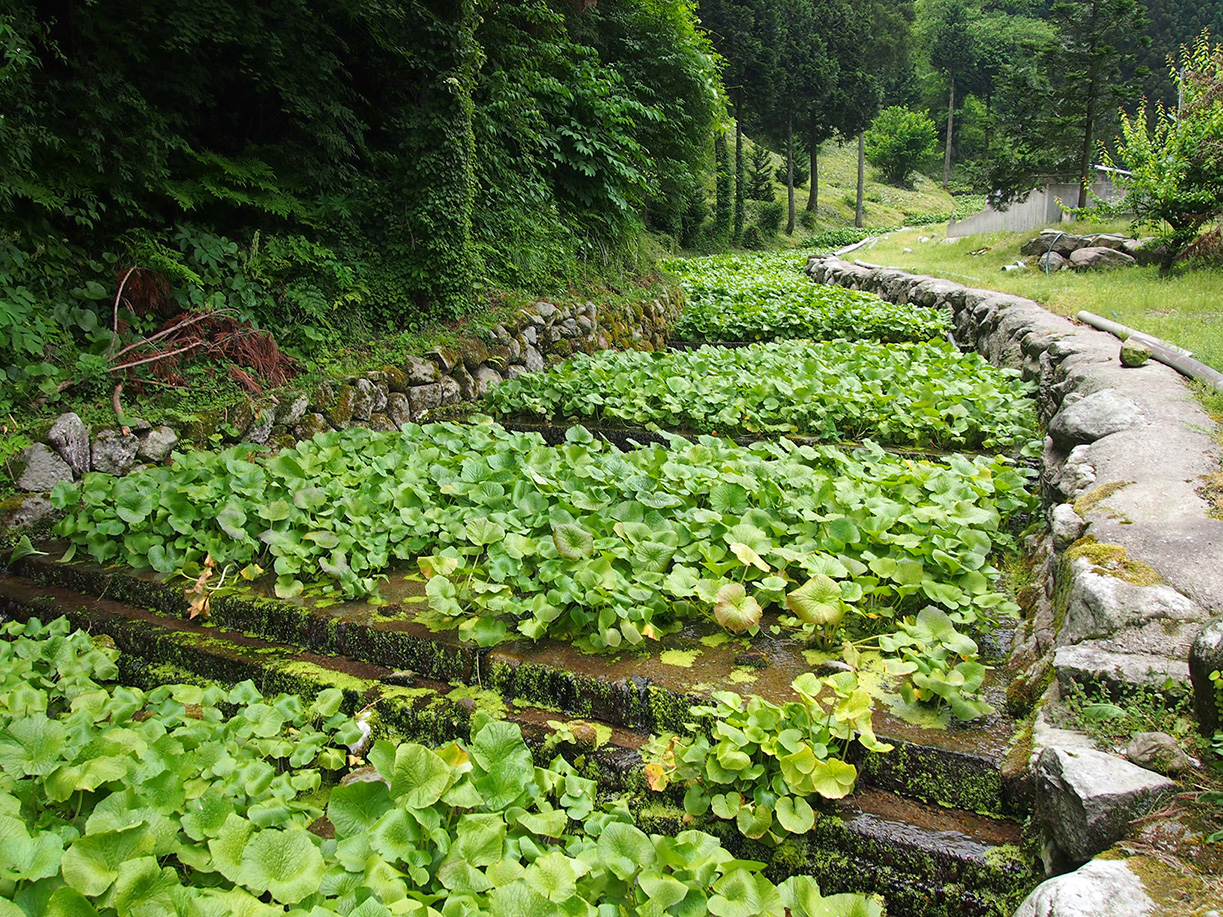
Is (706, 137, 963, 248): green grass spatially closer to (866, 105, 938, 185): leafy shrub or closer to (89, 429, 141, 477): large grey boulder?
(866, 105, 938, 185): leafy shrub

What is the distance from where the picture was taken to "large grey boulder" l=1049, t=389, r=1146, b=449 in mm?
3236

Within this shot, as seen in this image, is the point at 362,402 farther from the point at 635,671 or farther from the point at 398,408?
the point at 635,671

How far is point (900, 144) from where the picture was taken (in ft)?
150

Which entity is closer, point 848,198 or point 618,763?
point 618,763

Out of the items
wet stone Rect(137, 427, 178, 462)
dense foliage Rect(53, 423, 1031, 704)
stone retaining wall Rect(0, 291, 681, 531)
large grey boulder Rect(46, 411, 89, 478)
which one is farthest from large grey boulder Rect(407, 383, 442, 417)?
large grey boulder Rect(46, 411, 89, 478)

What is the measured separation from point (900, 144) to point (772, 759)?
2066 inches

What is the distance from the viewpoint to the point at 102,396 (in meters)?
3.86

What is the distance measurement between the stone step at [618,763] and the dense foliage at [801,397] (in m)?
Result: 2.87

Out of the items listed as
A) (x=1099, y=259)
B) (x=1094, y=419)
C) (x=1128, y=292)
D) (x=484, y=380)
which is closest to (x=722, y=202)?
(x=1099, y=259)

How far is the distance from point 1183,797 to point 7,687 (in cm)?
321

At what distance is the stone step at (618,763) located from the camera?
162 centimetres

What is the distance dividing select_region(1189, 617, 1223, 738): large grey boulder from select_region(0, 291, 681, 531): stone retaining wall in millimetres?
4342

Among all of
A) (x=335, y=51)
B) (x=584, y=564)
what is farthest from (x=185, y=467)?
(x=335, y=51)

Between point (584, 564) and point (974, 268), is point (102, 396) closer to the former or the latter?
point (584, 564)
